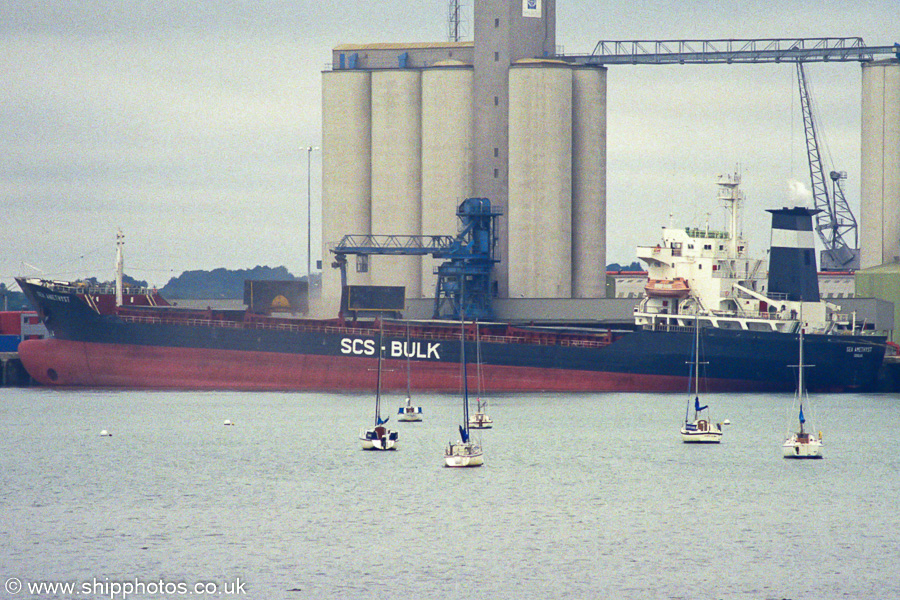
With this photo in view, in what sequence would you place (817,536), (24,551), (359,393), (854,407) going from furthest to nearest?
1. (359,393)
2. (854,407)
3. (817,536)
4. (24,551)

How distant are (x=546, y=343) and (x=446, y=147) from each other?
17603mm

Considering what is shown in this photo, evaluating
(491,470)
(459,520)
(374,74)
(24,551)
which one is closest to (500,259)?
Result: (374,74)

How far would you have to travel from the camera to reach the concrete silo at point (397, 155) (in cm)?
7512

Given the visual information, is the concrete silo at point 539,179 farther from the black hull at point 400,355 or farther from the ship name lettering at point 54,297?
the ship name lettering at point 54,297

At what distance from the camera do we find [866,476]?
39.3m

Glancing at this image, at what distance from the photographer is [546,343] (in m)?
60.9

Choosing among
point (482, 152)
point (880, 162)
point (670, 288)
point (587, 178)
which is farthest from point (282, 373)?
point (880, 162)

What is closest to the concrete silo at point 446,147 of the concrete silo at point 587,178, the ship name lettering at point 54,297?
the concrete silo at point 587,178

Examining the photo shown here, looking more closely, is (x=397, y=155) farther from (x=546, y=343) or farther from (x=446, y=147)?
(x=546, y=343)

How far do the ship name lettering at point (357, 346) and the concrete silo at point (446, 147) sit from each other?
14.0 metres

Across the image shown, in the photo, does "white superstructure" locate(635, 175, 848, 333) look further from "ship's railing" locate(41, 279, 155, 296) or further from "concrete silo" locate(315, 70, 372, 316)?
"ship's railing" locate(41, 279, 155, 296)

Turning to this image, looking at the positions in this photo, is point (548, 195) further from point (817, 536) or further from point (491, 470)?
point (817, 536)

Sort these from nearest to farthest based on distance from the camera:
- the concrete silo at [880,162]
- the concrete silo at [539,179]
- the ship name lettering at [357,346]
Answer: the ship name lettering at [357,346] → the concrete silo at [539,179] → the concrete silo at [880,162]

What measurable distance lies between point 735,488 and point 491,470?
295 inches
